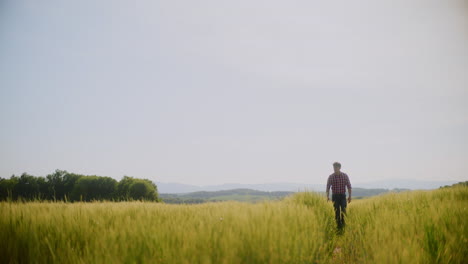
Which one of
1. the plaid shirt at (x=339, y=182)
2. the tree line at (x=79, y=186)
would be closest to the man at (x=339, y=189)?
the plaid shirt at (x=339, y=182)

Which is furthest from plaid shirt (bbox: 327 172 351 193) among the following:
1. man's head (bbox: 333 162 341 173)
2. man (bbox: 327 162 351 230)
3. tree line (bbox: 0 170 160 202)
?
tree line (bbox: 0 170 160 202)

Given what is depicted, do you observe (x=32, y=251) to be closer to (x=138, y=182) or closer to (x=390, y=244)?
(x=390, y=244)

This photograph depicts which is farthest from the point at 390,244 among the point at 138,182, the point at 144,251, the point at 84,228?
the point at 138,182

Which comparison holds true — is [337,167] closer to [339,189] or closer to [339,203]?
[339,189]

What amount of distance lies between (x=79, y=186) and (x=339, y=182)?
64373 mm

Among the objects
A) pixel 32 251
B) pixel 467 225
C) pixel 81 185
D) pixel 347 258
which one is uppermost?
pixel 32 251

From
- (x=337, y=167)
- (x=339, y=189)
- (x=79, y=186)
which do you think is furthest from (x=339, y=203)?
(x=79, y=186)

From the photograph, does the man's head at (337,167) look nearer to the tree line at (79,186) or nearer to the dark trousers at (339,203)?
the dark trousers at (339,203)

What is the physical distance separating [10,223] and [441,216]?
24.5 ft

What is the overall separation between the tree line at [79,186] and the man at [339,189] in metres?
51.4

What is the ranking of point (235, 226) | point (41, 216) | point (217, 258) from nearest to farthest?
point (217, 258)
point (235, 226)
point (41, 216)

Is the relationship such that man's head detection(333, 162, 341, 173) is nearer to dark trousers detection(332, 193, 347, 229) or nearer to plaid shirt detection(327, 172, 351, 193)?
plaid shirt detection(327, 172, 351, 193)

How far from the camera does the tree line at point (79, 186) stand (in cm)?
5500

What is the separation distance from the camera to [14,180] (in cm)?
6078
